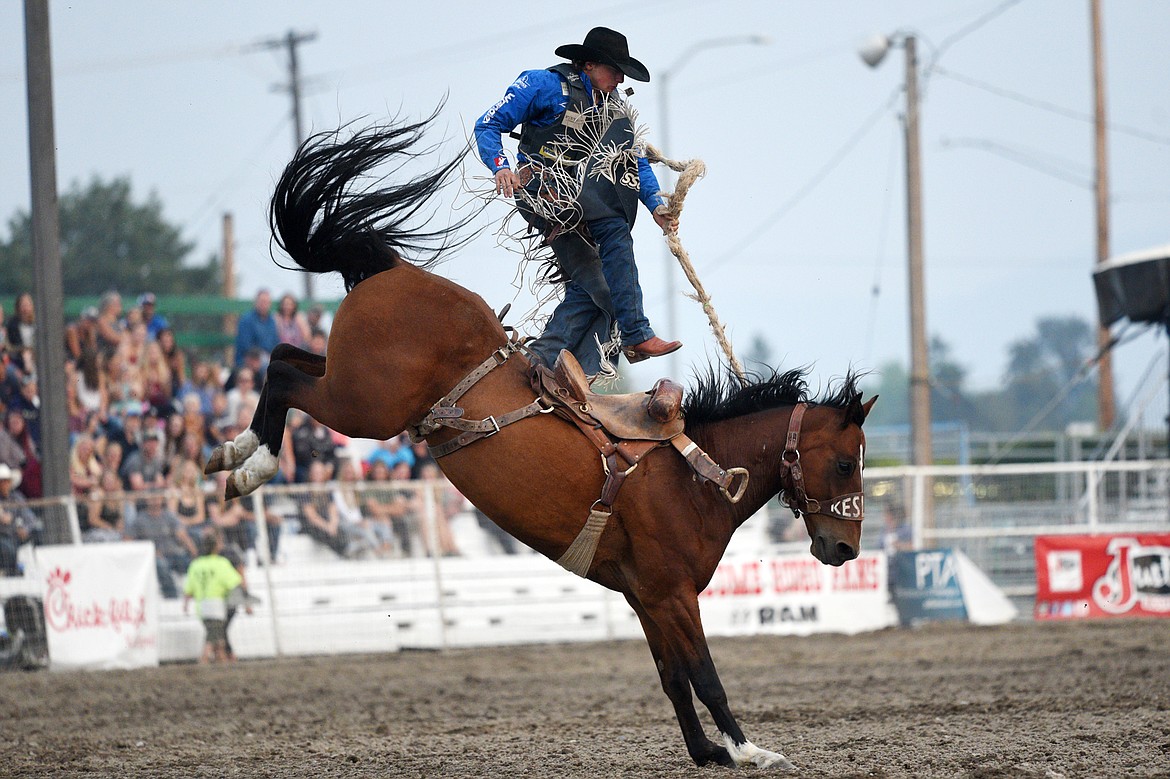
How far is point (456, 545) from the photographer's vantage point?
551 inches

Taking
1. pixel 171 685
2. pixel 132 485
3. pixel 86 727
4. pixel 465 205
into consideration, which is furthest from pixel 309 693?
pixel 465 205

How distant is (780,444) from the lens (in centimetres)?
598

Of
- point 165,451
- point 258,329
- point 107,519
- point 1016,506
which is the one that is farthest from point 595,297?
point 1016,506

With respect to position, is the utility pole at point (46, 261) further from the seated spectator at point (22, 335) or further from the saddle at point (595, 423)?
the saddle at point (595, 423)

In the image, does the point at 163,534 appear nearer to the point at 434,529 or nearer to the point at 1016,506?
the point at 434,529

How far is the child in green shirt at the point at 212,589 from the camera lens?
12.8m

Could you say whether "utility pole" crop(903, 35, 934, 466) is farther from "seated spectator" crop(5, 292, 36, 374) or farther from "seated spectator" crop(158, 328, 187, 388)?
"seated spectator" crop(5, 292, 36, 374)

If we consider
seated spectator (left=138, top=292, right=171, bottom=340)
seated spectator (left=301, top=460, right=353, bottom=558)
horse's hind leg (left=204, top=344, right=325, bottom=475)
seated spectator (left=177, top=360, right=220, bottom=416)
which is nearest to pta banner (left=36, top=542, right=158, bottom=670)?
seated spectator (left=301, top=460, right=353, bottom=558)

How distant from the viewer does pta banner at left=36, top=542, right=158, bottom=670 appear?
12.1 meters

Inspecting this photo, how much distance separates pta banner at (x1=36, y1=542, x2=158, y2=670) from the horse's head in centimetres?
849

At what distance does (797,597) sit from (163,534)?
23.4ft

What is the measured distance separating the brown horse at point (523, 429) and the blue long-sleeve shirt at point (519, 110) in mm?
455

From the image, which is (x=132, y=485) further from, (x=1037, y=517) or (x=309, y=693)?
(x=1037, y=517)

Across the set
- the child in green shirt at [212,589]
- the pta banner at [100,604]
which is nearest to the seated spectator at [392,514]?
the child in green shirt at [212,589]
